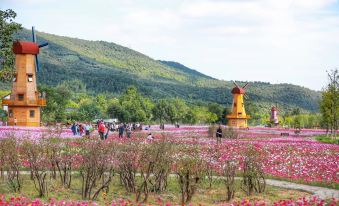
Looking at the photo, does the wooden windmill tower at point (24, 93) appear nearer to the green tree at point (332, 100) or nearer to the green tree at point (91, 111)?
the green tree at point (332, 100)

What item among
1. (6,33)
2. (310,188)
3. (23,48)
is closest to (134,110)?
(23,48)

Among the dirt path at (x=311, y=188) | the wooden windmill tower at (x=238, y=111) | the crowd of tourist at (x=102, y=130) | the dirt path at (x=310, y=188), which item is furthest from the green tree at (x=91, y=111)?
the dirt path at (x=311, y=188)

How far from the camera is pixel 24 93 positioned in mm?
Result: 52844

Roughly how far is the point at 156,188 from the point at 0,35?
23.9 metres

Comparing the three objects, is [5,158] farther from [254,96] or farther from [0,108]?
[254,96]

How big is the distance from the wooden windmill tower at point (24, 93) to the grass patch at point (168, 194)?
119 feet

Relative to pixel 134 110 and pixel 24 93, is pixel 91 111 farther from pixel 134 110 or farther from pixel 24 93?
pixel 24 93

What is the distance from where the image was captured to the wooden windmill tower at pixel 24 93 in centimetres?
5234

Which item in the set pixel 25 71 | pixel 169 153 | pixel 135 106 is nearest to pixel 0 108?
pixel 135 106

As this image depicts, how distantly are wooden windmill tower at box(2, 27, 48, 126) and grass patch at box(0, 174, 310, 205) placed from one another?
36372 mm

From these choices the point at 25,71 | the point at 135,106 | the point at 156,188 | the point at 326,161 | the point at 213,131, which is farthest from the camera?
the point at 135,106

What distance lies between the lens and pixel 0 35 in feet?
116

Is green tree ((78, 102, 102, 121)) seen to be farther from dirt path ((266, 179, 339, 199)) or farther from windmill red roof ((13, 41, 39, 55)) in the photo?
dirt path ((266, 179, 339, 199))

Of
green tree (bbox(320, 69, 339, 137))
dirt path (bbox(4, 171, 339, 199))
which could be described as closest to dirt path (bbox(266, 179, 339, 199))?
dirt path (bbox(4, 171, 339, 199))
